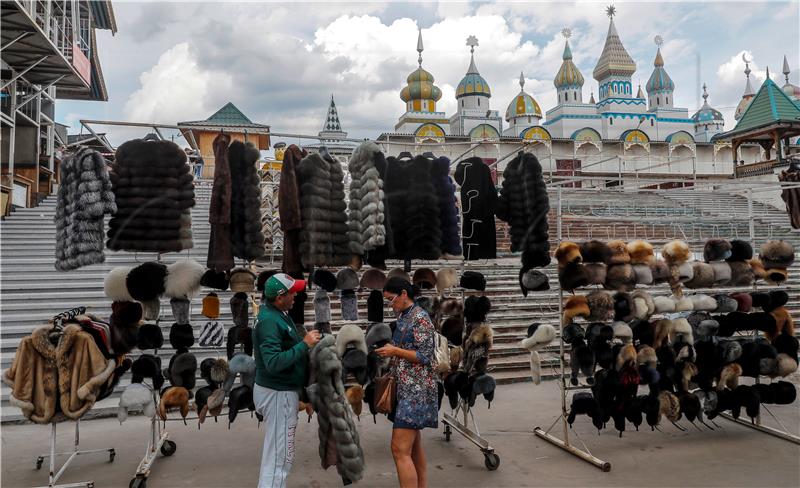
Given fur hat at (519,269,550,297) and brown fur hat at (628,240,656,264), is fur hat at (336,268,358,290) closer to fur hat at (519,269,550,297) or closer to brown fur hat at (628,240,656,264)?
fur hat at (519,269,550,297)

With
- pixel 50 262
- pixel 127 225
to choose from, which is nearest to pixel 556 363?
pixel 127 225

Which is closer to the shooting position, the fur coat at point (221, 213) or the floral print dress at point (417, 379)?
the floral print dress at point (417, 379)

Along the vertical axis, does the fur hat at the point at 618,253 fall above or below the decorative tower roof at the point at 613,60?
below

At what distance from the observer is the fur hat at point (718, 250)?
216 inches

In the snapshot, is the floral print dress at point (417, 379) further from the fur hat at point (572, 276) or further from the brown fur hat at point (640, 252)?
the brown fur hat at point (640, 252)

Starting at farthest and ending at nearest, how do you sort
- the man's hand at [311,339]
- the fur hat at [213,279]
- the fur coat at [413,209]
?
the fur coat at [413,209]
the fur hat at [213,279]
the man's hand at [311,339]

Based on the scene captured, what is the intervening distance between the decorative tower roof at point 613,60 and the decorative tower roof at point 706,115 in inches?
348

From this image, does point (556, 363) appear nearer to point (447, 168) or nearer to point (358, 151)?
point (447, 168)

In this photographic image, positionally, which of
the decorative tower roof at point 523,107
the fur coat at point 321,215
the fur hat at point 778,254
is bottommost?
the fur hat at point 778,254

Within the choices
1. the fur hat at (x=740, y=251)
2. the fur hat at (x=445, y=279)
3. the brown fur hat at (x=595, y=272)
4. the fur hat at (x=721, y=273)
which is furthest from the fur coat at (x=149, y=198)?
the fur hat at (x=740, y=251)

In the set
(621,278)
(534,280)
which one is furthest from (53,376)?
(621,278)

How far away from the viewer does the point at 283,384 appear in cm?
345

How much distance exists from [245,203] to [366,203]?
3.57 ft

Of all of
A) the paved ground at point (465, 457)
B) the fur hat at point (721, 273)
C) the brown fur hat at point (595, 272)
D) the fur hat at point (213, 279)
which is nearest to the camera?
the paved ground at point (465, 457)
